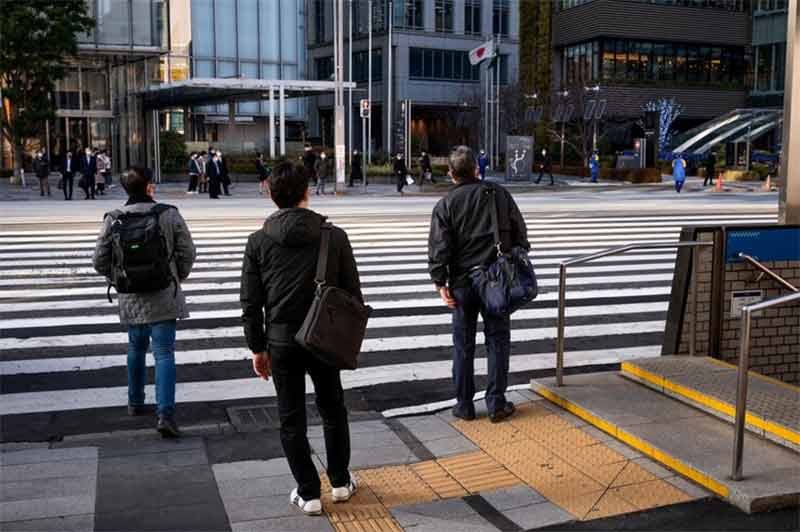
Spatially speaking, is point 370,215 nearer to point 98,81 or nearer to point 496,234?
point 496,234

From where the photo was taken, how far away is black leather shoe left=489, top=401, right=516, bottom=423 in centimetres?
647

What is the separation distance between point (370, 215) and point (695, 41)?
→ 5022 cm

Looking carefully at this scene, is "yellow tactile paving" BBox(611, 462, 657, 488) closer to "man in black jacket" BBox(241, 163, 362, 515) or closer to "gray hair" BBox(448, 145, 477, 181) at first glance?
"man in black jacket" BBox(241, 163, 362, 515)

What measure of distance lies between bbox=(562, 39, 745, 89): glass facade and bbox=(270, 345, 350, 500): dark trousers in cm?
6038

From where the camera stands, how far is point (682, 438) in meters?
5.77

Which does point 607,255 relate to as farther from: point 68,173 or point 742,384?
point 68,173

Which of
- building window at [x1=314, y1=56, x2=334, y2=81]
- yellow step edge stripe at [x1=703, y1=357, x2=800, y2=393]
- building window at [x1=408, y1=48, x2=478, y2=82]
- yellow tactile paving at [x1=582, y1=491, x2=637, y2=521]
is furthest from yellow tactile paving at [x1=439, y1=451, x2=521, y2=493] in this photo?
building window at [x1=314, y1=56, x2=334, y2=81]

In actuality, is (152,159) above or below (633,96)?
below

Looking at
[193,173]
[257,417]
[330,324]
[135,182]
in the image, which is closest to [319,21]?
[193,173]

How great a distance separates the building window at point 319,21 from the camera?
254 ft

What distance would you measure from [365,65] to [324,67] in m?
6.88

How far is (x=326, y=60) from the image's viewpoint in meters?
78.8

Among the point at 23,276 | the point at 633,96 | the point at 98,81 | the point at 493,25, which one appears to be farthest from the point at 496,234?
the point at 493,25

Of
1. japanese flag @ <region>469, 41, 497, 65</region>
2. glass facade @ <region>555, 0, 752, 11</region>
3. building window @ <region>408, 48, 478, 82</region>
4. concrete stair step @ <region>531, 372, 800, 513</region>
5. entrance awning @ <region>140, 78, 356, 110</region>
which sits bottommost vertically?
A: concrete stair step @ <region>531, 372, 800, 513</region>
